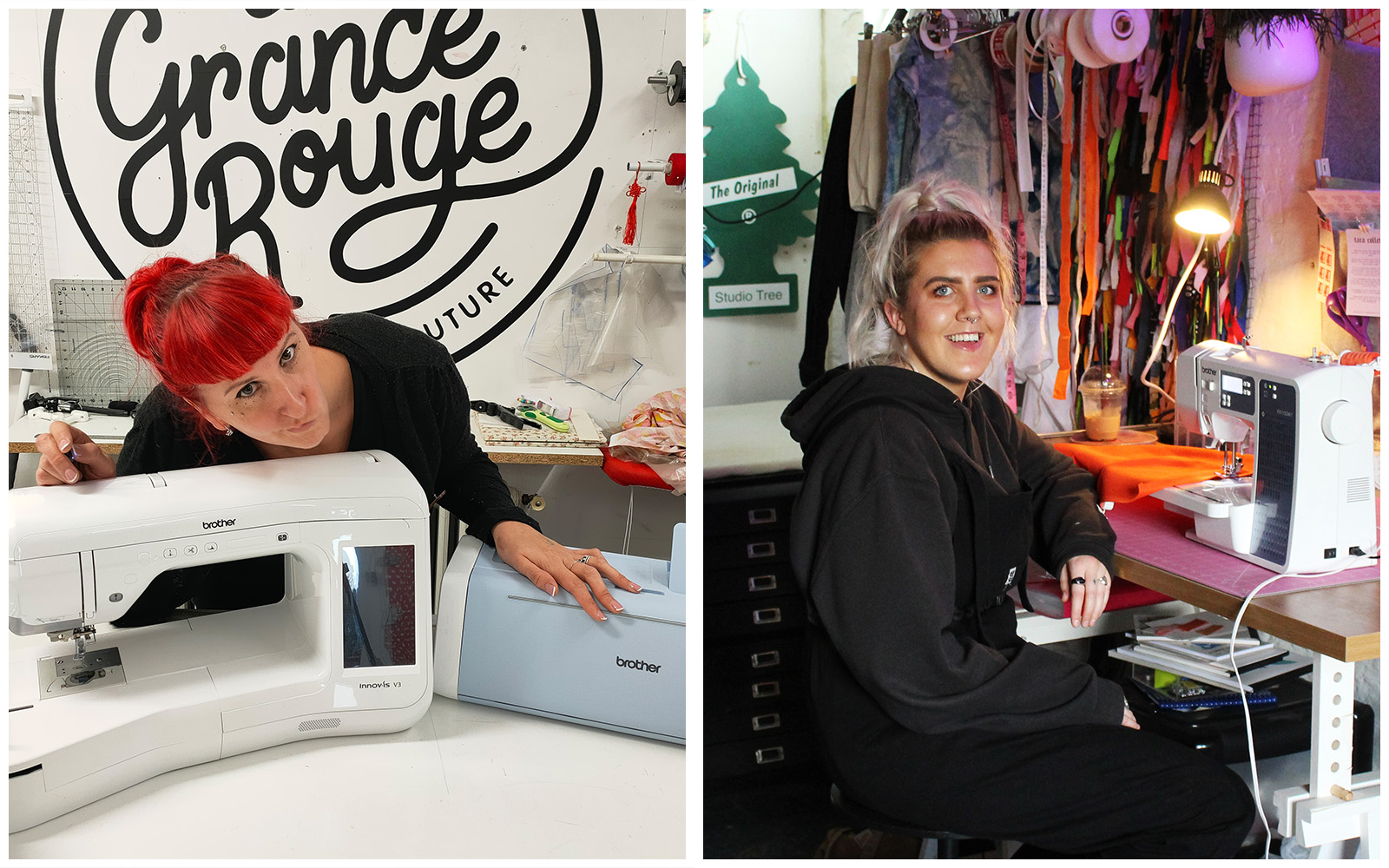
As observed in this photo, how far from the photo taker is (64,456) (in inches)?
49.1

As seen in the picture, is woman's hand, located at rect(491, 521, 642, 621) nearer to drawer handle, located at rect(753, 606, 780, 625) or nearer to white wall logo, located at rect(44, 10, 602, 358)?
drawer handle, located at rect(753, 606, 780, 625)

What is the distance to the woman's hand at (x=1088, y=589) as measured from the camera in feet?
5.16

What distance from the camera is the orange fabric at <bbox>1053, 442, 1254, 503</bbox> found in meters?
1.79

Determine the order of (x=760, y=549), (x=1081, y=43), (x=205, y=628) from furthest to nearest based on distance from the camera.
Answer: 1. (x=760, y=549)
2. (x=1081, y=43)
3. (x=205, y=628)

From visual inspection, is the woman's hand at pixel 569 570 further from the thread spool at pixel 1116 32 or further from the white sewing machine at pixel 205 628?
the thread spool at pixel 1116 32

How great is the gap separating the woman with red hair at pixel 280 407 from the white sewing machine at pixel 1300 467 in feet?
3.39

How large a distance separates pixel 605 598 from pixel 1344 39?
2.10 meters

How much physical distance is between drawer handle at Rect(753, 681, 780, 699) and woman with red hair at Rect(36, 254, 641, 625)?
0.83 m

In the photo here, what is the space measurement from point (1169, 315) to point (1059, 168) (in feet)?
1.51

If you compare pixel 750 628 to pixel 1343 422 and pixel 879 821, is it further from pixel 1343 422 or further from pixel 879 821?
pixel 1343 422

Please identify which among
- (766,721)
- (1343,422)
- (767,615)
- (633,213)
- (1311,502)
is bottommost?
(766,721)

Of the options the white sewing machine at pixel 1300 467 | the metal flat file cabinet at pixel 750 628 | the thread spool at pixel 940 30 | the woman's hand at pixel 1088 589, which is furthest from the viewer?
the thread spool at pixel 940 30

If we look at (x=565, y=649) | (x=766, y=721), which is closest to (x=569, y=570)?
(x=565, y=649)

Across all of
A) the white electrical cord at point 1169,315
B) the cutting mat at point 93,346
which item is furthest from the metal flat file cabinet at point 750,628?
the cutting mat at point 93,346
